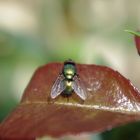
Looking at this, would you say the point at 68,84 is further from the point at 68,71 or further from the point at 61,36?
the point at 61,36

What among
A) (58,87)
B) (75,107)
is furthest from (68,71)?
(75,107)

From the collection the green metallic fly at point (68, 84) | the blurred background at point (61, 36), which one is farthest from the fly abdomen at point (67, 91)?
the blurred background at point (61, 36)

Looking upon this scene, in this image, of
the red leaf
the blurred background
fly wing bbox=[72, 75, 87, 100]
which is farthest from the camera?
the blurred background

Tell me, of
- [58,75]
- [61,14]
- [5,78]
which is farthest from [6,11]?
[58,75]

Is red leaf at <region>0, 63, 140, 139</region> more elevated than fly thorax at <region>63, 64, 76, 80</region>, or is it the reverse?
fly thorax at <region>63, 64, 76, 80</region>

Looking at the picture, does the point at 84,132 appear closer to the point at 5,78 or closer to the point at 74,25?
the point at 5,78

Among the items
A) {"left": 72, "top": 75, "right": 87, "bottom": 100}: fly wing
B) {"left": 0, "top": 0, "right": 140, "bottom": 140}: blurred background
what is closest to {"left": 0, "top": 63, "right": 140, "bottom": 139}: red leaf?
{"left": 72, "top": 75, "right": 87, "bottom": 100}: fly wing

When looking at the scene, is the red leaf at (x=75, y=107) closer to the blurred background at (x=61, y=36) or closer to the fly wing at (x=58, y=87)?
the fly wing at (x=58, y=87)

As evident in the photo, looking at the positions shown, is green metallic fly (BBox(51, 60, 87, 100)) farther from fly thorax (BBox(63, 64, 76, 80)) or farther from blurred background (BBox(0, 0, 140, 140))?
blurred background (BBox(0, 0, 140, 140))
